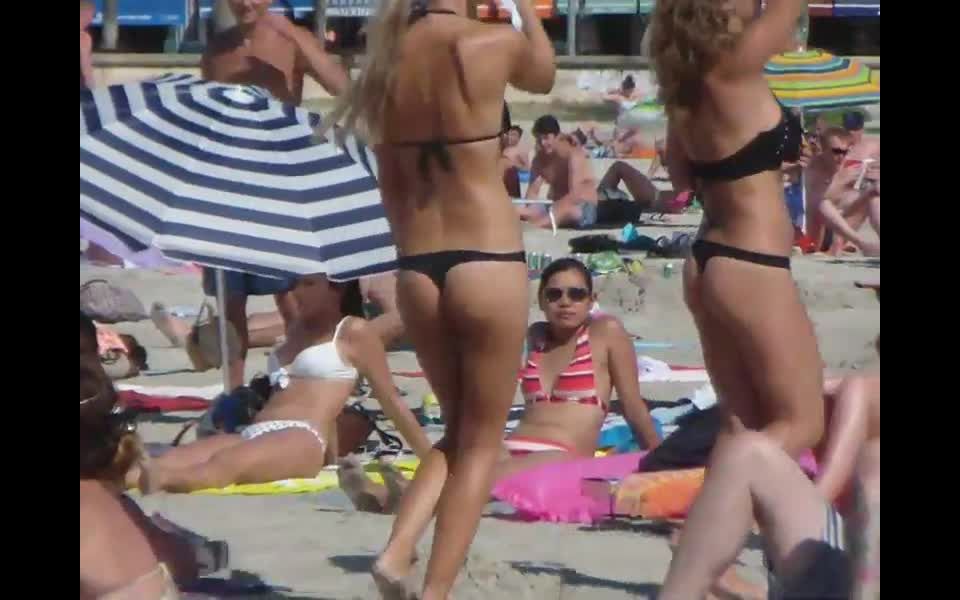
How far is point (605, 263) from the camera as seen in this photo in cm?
1139

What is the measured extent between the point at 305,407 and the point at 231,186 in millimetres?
853

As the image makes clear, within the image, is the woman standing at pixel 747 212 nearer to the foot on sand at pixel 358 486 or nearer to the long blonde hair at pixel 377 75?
the long blonde hair at pixel 377 75

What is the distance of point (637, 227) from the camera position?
14.0 m

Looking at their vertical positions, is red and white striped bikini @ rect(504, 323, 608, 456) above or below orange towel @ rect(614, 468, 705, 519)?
above

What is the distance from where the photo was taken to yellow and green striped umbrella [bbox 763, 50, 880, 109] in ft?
51.5

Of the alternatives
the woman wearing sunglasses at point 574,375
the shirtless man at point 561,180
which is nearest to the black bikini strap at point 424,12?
the woman wearing sunglasses at point 574,375

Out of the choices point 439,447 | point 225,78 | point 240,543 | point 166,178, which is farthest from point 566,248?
point 439,447

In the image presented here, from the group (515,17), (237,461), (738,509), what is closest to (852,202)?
(237,461)

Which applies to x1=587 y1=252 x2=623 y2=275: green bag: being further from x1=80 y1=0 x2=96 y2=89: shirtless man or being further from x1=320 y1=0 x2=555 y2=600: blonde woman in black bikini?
x1=320 y1=0 x2=555 y2=600: blonde woman in black bikini

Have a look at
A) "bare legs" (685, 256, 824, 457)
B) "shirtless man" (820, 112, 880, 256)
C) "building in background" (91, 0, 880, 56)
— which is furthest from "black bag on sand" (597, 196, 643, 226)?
"building in background" (91, 0, 880, 56)

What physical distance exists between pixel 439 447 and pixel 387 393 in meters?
1.49

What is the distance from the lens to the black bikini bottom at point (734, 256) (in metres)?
4.27

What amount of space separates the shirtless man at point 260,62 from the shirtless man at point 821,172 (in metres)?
6.26
